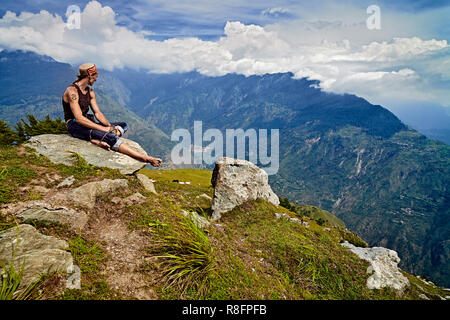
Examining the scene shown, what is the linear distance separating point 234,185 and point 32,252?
32.8 feet

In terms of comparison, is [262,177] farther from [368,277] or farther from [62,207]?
[62,207]

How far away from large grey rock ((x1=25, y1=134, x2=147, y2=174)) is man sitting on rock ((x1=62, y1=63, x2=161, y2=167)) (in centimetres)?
31

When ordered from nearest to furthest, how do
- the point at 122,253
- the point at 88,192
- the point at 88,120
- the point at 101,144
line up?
the point at 122,253 → the point at 88,192 → the point at 88,120 → the point at 101,144

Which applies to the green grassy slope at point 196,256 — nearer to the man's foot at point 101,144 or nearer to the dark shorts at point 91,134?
the man's foot at point 101,144

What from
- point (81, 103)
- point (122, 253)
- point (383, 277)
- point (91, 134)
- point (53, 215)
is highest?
point (81, 103)

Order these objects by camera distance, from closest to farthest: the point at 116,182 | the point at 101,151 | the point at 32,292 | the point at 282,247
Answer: the point at 32,292, the point at 282,247, the point at 116,182, the point at 101,151

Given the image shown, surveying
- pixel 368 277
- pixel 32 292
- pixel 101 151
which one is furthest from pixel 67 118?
pixel 368 277

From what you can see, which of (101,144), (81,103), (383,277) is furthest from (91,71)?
(383,277)

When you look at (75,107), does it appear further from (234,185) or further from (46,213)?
(234,185)

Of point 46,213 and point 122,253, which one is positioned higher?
point 46,213

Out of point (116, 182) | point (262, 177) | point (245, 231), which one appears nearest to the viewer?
point (116, 182)

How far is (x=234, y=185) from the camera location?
1373 cm

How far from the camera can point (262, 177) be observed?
15.5 metres
